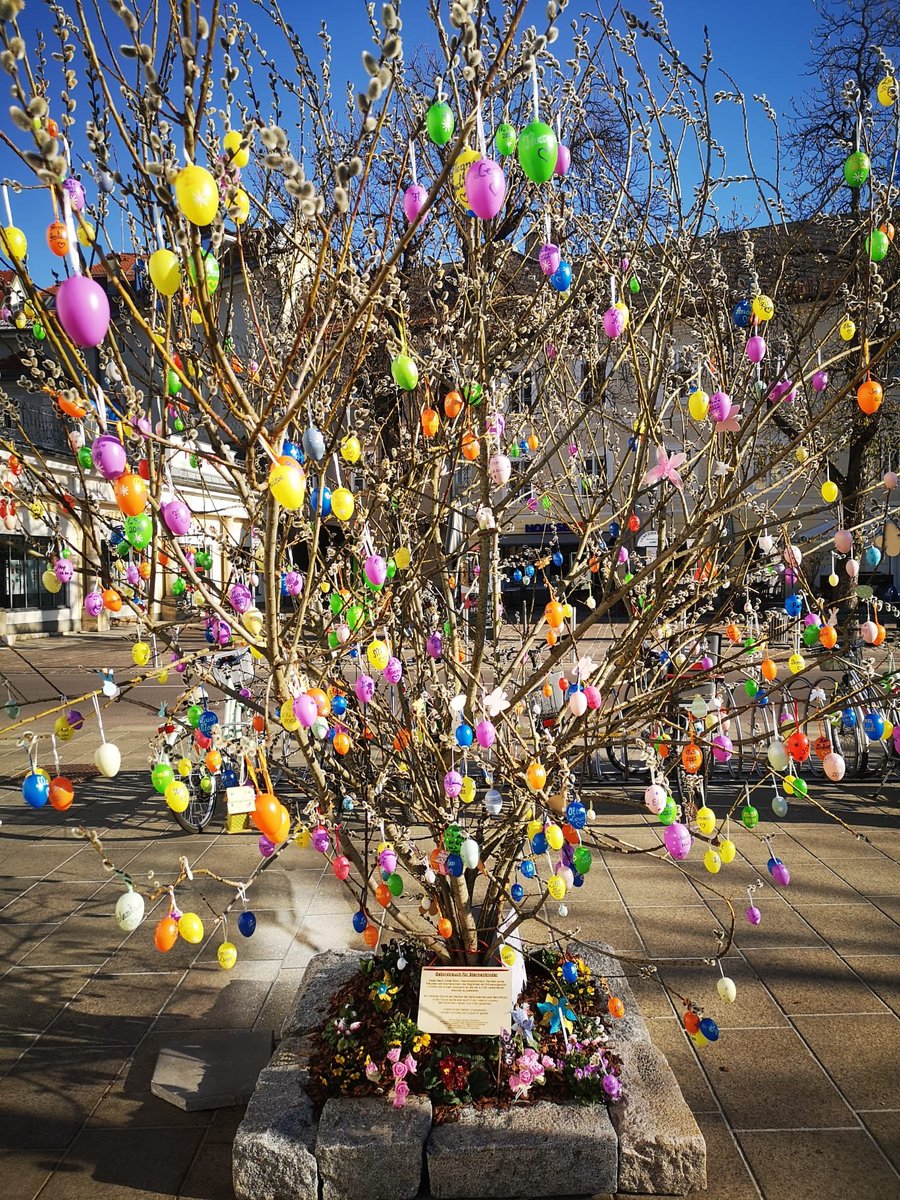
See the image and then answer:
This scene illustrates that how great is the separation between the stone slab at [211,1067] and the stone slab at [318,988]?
222 millimetres

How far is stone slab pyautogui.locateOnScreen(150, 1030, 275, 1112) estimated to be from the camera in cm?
373

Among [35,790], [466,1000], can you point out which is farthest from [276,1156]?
[35,790]

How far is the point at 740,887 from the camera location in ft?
19.5

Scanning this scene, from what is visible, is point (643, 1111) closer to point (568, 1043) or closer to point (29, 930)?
point (568, 1043)

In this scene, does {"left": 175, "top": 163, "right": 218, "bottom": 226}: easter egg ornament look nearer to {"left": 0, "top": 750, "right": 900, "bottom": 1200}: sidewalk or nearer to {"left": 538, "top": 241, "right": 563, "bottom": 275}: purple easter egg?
{"left": 538, "top": 241, "right": 563, "bottom": 275}: purple easter egg

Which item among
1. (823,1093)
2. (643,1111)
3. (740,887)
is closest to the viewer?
(643,1111)

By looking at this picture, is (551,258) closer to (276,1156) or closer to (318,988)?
(276,1156)

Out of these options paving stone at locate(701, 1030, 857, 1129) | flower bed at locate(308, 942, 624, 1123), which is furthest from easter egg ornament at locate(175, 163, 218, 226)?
paving stone at locate(701, 1030, 857, 1129)

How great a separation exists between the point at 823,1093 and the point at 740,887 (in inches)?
91.8

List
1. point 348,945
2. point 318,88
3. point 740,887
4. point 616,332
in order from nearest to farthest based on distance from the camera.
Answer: point 616,332 < point 318,88 < point 348,945 < point 740,887

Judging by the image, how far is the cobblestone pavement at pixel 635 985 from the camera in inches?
132

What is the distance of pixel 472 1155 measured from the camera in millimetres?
3043

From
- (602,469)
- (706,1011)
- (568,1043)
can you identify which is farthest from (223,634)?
(706,1011)

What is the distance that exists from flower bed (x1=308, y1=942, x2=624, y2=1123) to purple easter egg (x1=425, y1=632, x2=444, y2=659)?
1.33m
